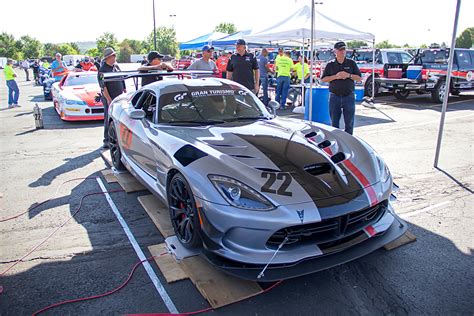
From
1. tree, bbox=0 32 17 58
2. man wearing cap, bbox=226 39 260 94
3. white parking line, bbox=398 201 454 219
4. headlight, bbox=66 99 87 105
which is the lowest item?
white parking line, bbox=398 201 454 219

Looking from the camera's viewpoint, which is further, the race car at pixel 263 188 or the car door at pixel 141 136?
the car door at pixel 141 136

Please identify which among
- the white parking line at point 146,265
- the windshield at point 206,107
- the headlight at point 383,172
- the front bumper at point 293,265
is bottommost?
the white parking line at point 146,265

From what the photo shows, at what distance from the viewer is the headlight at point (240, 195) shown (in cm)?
263

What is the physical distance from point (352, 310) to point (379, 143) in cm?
537

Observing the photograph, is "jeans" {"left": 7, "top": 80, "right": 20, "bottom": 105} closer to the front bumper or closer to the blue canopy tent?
the blue canopy tent

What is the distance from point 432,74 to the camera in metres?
13.2

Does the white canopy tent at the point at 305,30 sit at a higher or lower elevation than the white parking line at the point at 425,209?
higher

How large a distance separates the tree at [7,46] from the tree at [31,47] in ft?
6.94

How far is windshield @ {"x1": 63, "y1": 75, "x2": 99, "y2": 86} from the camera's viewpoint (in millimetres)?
10953

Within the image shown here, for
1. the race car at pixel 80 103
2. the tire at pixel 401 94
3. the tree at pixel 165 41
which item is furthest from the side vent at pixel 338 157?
→ the tree at pixel 165 41

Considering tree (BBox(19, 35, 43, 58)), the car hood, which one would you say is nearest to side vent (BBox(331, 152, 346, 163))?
the car hood

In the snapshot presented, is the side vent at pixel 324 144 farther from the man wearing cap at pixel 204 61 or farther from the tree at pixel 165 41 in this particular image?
the tree at pixel 165 41

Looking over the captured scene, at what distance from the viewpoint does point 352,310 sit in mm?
2574

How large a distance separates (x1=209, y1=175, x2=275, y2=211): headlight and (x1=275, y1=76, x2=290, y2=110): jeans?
9431mm
